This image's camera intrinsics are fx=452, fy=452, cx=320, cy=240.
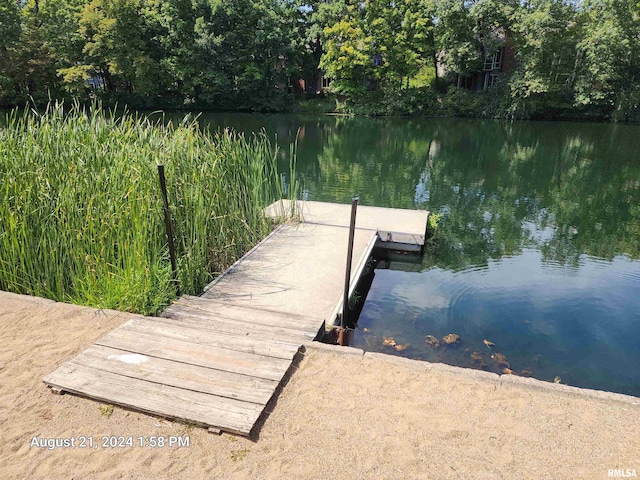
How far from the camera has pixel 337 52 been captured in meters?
24.0

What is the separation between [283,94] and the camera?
84.6 ft

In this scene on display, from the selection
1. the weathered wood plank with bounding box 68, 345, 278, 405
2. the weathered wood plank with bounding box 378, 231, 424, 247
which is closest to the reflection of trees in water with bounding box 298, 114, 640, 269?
the weathered wood plank with bounding box 378, 231, 424, 247

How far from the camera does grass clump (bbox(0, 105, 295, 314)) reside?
3.36m

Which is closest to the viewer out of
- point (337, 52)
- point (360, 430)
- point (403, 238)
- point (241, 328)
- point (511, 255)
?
point (360, 430)

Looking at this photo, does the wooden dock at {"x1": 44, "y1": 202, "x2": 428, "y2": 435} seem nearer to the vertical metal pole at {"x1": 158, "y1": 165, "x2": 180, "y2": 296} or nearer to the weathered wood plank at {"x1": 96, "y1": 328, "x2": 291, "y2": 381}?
the weathered wood plank at {"x1": 96, "y1": 328, "x2": 291, "y2": 381}

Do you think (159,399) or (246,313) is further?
(246,313)

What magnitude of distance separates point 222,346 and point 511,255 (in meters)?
4.83

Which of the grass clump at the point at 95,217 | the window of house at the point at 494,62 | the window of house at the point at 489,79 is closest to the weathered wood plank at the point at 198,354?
the grass clump at the point at 95,217

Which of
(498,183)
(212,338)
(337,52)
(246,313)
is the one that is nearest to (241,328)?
(212,338)

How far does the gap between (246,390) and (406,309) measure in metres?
2.60

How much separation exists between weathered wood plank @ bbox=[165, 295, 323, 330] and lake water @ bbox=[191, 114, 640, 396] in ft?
2.97

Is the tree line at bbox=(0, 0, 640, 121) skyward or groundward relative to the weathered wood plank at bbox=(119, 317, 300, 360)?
skyward

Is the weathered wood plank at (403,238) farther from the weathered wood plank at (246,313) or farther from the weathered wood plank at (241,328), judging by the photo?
the weathered wood plank at (241,328)

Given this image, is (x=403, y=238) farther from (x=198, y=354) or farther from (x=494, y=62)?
(x=494, y=62)
